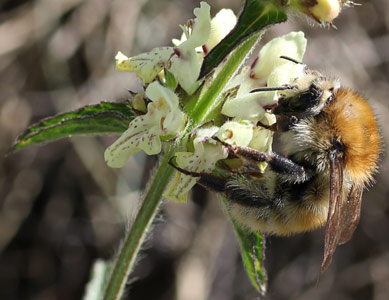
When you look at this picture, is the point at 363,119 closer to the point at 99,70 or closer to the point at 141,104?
the point at 141,104

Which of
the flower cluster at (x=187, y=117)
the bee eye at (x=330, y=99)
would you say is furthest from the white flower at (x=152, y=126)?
the bee eye at (x=330, y=99)

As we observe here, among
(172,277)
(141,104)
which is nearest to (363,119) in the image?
(141,104)

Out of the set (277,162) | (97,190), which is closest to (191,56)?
(277,162)

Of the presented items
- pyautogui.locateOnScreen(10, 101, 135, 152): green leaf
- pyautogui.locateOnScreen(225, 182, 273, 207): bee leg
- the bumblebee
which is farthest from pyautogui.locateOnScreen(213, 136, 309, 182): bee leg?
Answer: pyautogui.locateOnScreen(10, 101, 135, 152): green leaf

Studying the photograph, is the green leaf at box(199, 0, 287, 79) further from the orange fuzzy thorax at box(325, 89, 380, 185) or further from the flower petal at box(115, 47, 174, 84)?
the orange fuzzy thorax at box(325, 89, 380, 185)

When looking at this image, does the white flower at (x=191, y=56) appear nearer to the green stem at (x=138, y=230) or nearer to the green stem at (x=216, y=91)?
the green stem at (x=216, y=91)

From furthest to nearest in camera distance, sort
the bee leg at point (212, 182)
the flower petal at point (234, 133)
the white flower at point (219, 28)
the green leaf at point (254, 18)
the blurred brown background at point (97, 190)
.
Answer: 1. the blurred brown background at point (97, 190)
2. the white flower at point (219, 28)
3. the bee leg at point (212, 182)
4. the flower petal at point (234, 133)
5. the green leaf at point (254, 18)
